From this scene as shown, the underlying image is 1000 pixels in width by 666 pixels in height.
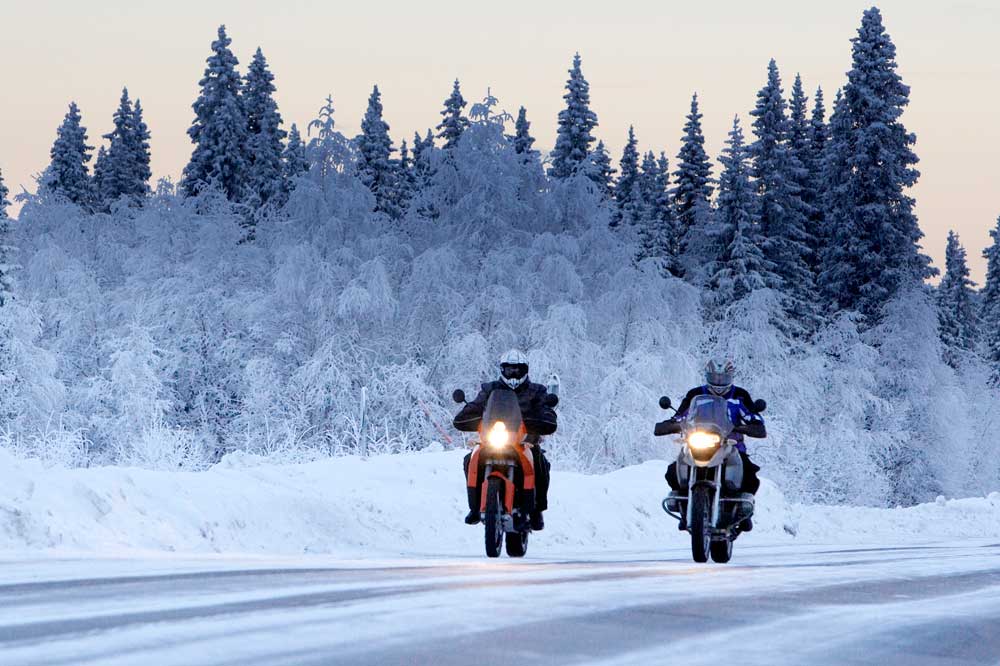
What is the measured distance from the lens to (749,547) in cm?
1966

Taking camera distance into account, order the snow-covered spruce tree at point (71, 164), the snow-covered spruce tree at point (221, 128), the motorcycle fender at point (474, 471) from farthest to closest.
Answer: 1. the snow-covered spruce tree at point (71, 164)
2. the snow-covered spruce tree at point (221, 128)
3. the motorcycle fender at point (474, 471)

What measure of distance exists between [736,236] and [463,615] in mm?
52850

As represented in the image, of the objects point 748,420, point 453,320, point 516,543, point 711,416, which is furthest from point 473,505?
point 453,320

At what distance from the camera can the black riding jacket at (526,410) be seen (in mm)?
14133

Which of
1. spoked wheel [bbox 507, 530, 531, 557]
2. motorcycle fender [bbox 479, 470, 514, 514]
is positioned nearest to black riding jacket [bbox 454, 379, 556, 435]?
motorcycle fender [bbox 479, 470, 514, 514]

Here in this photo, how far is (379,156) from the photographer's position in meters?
70.3

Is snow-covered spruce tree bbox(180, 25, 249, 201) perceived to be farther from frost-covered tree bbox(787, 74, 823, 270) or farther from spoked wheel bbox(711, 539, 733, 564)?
spoked wheel bbox(711, 539, 733, 564)

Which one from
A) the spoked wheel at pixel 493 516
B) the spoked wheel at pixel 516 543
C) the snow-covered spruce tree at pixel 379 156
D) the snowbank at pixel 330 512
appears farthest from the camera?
the snow-covered spruce tree at pixel 379 156

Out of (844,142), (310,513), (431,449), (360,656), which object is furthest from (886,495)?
(360,656)

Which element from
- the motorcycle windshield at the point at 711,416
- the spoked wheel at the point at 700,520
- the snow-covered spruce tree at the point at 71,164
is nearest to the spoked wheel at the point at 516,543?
the spoked wheel at the point at 700,520

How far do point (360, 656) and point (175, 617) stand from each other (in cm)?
141

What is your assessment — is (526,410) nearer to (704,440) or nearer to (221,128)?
(704,440)

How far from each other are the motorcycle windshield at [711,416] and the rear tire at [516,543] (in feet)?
6.78

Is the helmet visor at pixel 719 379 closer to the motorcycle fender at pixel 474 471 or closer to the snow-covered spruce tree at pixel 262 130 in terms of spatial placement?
the motorcycle fender at pixel 474 471
